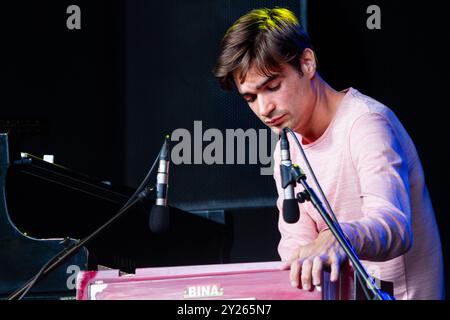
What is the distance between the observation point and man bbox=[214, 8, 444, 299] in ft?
7.20

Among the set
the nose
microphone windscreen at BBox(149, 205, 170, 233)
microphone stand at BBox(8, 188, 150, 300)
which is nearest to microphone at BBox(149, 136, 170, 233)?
microphone windscreen at BBox(149, 205, 170, 233)

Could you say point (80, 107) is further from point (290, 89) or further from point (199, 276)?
point (199, 276)

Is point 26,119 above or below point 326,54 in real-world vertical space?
below

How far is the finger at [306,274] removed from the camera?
153 cm

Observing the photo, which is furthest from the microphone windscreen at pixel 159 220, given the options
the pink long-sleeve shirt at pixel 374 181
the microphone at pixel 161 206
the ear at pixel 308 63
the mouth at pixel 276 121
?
the ear at pixel 308 63

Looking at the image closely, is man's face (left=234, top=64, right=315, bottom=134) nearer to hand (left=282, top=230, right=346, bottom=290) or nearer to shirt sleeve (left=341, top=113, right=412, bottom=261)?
shirt sleeve (left=341, top=113, right=412, bottom=261)

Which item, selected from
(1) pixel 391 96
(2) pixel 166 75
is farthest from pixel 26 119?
(1) pixel 391 96

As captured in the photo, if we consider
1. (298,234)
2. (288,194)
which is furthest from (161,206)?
(298,234)

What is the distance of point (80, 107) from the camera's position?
187 inches

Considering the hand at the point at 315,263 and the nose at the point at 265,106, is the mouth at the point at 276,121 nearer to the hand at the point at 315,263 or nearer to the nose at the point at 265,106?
the nose at the point at 265,106

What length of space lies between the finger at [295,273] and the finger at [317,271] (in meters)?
0.04

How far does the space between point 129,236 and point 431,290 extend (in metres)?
1.63

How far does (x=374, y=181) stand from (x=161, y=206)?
665 millimetres

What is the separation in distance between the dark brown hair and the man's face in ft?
0.09
